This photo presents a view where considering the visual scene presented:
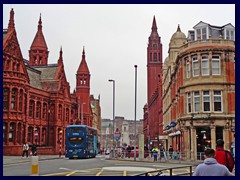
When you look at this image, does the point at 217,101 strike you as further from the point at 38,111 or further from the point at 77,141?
the point at 38,111

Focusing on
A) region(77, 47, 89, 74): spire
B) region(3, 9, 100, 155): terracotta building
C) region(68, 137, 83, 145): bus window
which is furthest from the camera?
region(77, 47, 89, 74): spire

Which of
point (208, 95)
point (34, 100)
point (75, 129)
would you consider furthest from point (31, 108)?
point (208, 95)

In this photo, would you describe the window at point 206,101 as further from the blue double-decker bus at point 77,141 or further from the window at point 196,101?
the blue double-decker bus at point 77,141

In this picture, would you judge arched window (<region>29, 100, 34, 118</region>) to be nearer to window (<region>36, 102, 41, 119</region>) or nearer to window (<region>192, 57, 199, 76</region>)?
window (<region>36, 102, 41, 119</region>)

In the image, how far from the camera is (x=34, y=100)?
56000 millimetres

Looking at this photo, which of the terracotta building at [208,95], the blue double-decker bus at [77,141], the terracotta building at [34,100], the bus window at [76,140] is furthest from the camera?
the terracotta building at [34,100]

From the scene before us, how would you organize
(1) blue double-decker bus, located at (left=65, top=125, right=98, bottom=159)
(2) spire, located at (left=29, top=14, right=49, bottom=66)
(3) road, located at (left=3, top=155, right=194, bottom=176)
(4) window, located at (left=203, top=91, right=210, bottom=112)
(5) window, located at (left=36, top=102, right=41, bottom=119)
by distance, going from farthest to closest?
(2) spire, located at (left=29, top=14, right=49, bottom=66), (5) window, located at (left=36, top=102, right=41, bottom=119), (1) blue double-decker bus, located at (left=65, top=125, right=98, bottom=159), (4) window, located at (left=203, top=91, right=210, bottom=112), (3) road, located at (left=3, top=155, right=194, bottom=176)

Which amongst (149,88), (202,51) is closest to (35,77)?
(202,51)

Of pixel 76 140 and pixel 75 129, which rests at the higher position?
pixel 75 129

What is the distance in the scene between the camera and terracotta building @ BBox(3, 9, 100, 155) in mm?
45812

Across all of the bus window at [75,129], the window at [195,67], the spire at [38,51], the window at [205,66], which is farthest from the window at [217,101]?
the spire at [38,51]

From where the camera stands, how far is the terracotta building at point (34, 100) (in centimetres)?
4581

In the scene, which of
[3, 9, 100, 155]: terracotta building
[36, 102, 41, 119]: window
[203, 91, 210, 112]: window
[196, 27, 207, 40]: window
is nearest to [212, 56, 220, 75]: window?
[203, 91, 210, 112]: window
